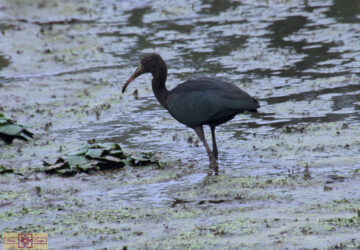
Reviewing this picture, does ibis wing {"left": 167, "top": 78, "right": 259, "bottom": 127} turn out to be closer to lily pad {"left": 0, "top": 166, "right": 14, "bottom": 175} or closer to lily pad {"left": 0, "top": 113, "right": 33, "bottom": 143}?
lily pad {"left": 0, "top": 166, "right": 14, "bottom": 175}

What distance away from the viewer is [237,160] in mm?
9141

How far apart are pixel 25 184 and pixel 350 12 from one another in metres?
11.7

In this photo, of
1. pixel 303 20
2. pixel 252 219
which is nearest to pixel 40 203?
pixel 252 219

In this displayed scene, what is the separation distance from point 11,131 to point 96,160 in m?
1.97

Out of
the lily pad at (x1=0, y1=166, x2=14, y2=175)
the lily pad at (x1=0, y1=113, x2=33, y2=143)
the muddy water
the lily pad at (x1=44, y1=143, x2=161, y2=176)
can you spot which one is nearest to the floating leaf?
the lily pad at (x1=0, y1=166, x2=14, y2=175)

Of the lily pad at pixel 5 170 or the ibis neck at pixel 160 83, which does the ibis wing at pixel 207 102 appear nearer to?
the ibis neck at pixel 160 83

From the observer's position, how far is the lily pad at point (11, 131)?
10.4m

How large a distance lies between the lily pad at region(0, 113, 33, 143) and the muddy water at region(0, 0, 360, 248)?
0.47ft

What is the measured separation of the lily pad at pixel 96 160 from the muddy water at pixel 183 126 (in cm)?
20

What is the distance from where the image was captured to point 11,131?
408 inches

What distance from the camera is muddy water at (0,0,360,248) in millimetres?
7191

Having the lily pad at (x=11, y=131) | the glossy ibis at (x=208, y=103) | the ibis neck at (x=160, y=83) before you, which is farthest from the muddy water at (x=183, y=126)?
the ibis neck at (x=160, y=83)

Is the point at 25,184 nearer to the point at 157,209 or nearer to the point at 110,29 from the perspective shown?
the point at 157,209

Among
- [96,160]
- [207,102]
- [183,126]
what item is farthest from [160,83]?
[183,126]
